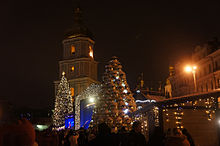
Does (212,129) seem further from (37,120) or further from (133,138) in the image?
(37,120)

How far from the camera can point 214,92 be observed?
12.9 meters

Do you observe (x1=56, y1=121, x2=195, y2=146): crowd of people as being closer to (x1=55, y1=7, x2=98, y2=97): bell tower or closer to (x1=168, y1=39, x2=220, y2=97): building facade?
(x1=168, y1=39, x2=220, y2=97): building facade

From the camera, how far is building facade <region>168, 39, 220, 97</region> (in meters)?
47.3

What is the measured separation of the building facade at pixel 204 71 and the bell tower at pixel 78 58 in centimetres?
2052

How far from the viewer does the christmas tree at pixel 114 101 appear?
20.4 m

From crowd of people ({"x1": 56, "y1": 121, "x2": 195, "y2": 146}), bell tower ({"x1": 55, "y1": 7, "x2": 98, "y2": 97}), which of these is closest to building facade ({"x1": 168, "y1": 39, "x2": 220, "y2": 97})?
bell tower ({"x1": 55, "y1": 7, "x2": 98, "y2": 97})

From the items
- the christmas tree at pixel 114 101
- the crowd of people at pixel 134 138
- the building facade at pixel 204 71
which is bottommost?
the crowd of people at pixel 134 138

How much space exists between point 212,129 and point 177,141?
1430cm

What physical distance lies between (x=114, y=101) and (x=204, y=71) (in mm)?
34499

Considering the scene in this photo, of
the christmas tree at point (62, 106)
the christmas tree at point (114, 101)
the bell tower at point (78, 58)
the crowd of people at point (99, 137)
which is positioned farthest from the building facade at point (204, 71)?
the crowd of people at point (99, 137)

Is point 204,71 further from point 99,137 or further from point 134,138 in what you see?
point 99,137

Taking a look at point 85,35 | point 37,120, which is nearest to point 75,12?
point 85,35

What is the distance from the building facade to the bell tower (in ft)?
67.3

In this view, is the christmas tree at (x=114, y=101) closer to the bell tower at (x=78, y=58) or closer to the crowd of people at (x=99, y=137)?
the crowd of people at (x=99, y=137)
